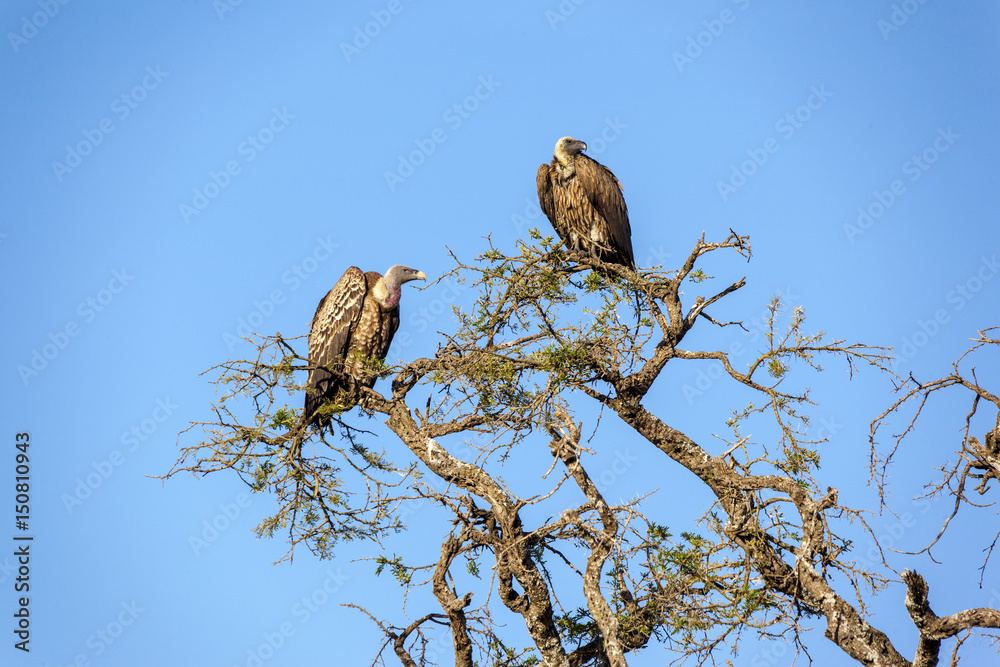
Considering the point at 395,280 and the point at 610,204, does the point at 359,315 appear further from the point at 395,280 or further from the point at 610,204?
the point at 610,204

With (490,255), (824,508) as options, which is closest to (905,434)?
(824,508)

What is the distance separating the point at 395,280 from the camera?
27.5ft

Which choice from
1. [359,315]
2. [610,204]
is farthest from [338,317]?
[610,204]

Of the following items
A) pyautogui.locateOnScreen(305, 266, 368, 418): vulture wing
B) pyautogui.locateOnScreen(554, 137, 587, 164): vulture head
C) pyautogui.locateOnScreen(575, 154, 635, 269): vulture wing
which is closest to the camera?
pyautogui.locateOnScreen(305, 266, 368, 418): vulture wing

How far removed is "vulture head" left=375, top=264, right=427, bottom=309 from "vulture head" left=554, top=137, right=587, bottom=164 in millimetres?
1782

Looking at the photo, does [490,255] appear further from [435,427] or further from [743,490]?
[743,490]

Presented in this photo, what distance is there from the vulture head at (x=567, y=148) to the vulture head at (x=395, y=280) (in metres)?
1.78

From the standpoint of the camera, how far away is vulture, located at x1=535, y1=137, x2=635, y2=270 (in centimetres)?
872

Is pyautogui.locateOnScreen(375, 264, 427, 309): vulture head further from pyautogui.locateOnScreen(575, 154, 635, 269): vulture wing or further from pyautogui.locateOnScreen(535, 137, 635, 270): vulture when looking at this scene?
pyautogui.locateOnScreen(575, 154, 635, 269): vulture wing

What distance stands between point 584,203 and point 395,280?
189 cm

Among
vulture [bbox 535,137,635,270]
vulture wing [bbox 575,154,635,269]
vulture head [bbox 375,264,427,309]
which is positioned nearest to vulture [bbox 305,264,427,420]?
vulture head [bbox 375,264,427,309]

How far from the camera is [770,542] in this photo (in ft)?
20.5

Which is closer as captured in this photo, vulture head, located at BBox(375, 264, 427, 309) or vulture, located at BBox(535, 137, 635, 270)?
vulture head, located at BBox(375, 264, 427, 309)

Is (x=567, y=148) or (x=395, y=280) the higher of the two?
(x=567, y=148)
